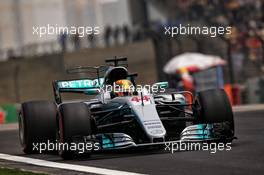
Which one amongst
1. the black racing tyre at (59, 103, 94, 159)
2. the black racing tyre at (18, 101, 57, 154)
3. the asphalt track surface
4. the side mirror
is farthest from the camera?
the side mirror

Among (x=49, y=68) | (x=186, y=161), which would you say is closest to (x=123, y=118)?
(x=186, y=161)

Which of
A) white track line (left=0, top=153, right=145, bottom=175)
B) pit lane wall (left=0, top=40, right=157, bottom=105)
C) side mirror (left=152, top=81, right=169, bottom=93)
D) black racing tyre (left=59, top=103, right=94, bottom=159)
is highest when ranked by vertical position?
pit lane wall (left=0, top=40, right=157, bottom=105)

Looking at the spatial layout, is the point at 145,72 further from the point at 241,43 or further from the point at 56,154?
the point at 56,154

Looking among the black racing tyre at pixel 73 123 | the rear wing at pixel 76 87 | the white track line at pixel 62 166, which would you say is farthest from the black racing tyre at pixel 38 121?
the black racing tyre at pixel 73 123

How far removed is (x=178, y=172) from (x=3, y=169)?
7.89 feet

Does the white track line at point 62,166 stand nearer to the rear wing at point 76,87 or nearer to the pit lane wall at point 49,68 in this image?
the rear wing at point 76,87

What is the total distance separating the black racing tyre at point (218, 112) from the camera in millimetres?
11648

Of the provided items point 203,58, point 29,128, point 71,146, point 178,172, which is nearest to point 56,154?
point 29,128

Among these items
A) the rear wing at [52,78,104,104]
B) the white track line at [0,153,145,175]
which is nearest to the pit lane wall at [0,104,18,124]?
the rear wing at [52,78,104,104]

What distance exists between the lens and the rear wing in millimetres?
13035

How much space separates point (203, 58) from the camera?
3309 centimetres

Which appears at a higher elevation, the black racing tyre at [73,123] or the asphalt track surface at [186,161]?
the black racing tyre at [73,123]

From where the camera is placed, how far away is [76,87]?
1317 cm

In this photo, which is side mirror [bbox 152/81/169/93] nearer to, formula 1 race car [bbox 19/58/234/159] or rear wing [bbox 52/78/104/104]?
formula 1 race car [bbox 19/58/234/159]
